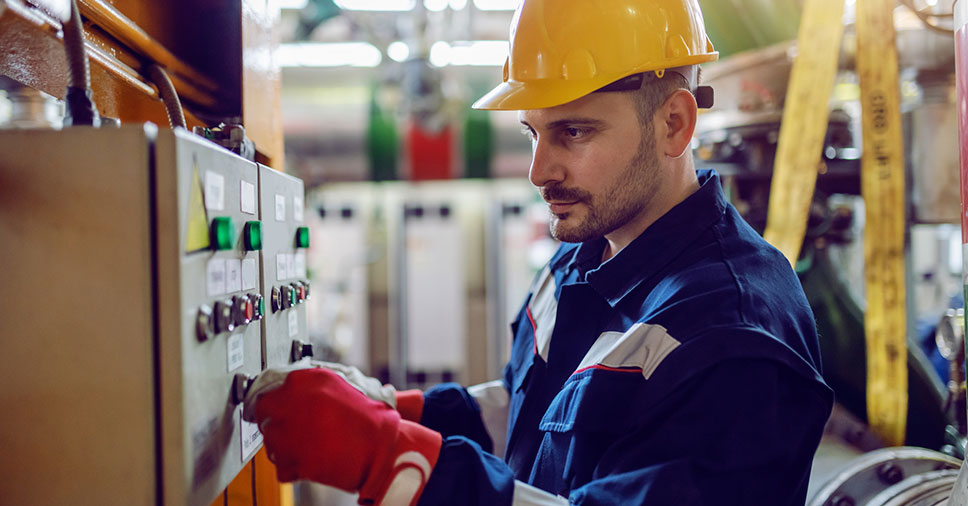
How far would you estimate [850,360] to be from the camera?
6.17ft

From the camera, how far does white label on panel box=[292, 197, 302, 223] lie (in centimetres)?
99

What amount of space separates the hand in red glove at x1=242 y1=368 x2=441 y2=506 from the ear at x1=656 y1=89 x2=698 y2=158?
58cm

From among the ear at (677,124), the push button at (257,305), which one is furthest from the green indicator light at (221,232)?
the ear at (677,124)

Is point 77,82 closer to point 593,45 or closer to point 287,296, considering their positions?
point 287,296

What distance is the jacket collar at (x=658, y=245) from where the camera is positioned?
0.96 metres

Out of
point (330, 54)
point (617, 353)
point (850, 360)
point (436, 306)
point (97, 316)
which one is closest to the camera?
point (97, 316)

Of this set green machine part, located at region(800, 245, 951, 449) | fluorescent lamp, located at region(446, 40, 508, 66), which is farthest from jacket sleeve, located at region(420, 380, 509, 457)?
fluorescent lamp, located at region(446, 40, 508, 66)

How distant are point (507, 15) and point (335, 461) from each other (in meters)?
4.63

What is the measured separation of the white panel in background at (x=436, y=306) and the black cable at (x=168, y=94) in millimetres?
3642

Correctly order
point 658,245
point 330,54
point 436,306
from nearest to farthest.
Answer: point 658,245 < point 436,306 < point 330,54

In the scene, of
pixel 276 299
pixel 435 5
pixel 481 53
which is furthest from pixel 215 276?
pixel 481 53

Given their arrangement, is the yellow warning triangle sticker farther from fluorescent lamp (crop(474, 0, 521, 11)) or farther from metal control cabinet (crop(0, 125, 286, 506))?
fluorescent lamp (crop(474, 0, 521, 11))

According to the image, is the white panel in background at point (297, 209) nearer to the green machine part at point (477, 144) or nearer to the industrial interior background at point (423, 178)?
the industrial interior background at point (423, 178)

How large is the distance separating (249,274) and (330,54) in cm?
439
